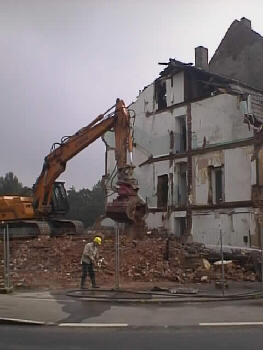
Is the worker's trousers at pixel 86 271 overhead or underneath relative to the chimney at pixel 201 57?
underneath

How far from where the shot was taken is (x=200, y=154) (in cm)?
3619

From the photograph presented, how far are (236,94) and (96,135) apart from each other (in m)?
11.1

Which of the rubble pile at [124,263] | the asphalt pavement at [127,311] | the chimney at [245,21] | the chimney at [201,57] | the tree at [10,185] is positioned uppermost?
the chimney at [245,21]

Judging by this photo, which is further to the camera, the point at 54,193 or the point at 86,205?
the point at 86,205

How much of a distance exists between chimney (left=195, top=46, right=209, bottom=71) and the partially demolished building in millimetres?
5446

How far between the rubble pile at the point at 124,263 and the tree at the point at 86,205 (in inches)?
1916

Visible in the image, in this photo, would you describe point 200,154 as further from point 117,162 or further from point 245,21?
point 245,21

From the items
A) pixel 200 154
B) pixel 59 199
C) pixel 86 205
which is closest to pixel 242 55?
pixel 200 154

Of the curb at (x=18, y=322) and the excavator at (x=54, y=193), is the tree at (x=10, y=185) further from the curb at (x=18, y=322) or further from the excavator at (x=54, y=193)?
the curb at (x=18, y=322)

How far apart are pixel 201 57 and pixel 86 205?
41.9m

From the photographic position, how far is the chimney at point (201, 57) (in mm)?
44344

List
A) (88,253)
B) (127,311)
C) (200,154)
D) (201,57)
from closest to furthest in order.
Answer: (127,311) < (88,253) < (200,154) < (201,57)

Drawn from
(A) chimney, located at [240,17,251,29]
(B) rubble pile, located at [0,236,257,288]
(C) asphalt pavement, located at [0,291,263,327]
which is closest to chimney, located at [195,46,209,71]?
(A) chimney, located at [240,17,251,29]

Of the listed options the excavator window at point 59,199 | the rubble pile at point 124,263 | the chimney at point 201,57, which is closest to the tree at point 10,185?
the chimney at point 201,57
